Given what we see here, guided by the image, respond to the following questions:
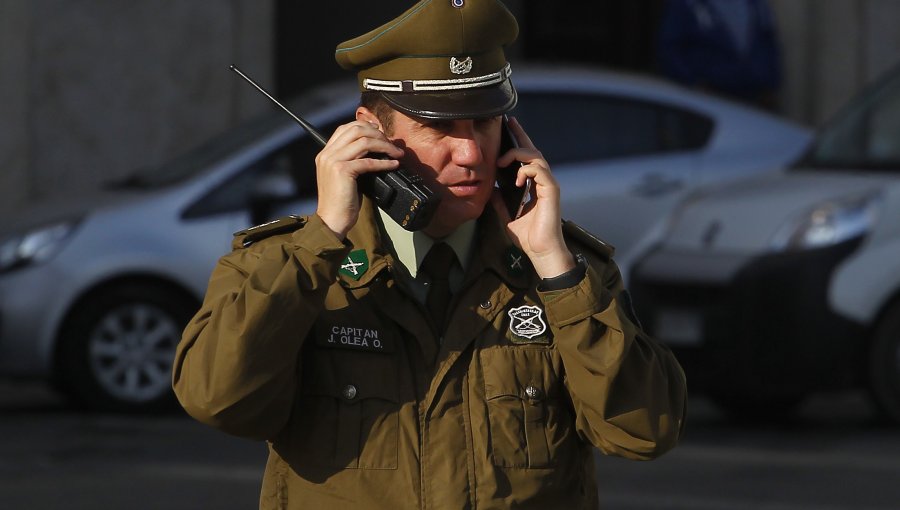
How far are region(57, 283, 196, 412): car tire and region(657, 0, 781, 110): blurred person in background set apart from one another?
16.8 feet

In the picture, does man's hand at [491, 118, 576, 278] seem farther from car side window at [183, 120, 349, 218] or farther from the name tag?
car side window at [183, 120, 349, 218]

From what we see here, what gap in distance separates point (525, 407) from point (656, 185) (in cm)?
670

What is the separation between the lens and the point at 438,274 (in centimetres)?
297

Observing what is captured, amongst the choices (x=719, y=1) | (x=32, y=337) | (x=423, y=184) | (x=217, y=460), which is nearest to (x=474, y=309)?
(x=423, y=184)

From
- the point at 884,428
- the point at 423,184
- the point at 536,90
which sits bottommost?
the point at 884,428

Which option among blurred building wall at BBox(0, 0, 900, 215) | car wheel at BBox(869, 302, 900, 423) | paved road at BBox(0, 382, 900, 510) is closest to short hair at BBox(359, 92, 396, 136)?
paved road at BBox(0, 382, 900, 510)

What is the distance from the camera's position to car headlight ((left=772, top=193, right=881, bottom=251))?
8.37 m

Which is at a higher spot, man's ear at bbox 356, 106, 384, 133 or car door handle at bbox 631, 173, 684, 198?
man's ear at bbox 356, 106, 384, 133

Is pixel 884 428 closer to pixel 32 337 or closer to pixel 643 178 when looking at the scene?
pixel 643 178

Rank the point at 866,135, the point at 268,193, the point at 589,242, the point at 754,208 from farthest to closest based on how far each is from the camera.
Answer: the point at 866,135 < the point at 268,193 < the point at 754,208 < the point at 589,242

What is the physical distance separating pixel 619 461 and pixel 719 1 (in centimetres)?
607

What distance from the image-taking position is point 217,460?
7.66 metres

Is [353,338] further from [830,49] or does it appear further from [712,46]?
[830,49]

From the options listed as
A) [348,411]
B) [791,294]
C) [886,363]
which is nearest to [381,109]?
[348,411]
